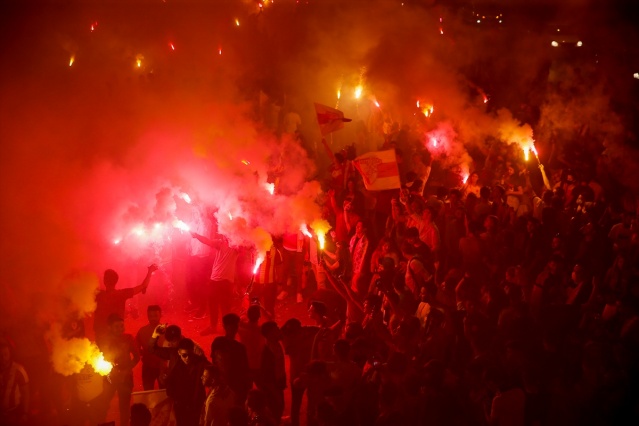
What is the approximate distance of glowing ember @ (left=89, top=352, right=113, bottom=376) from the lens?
5.46m

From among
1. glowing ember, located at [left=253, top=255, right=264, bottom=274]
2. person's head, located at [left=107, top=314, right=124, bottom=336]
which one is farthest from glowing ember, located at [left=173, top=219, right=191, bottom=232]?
person's head, located at [left=107, top=314, right=124, bottom=336]

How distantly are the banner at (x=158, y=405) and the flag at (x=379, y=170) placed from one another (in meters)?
5.27

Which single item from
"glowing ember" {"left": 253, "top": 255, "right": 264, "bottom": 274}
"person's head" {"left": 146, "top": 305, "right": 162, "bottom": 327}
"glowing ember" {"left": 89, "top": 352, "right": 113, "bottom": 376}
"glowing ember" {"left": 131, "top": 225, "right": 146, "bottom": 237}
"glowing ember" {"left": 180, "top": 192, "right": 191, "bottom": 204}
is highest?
"glowing ember" {"left": 180, "top": 192, "right": 191, "bottom": 204}

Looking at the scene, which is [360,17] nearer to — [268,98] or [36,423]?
[268,98]

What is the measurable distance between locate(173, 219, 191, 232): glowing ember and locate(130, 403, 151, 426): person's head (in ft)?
14.6

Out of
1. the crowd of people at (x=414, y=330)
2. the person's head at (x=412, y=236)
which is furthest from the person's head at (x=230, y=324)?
the person's head at (x=412, y=236)

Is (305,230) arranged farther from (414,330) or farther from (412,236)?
(414,330)

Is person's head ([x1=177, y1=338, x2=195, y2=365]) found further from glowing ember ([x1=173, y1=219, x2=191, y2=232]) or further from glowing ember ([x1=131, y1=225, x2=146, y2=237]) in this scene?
glowing ember ([x1=131, y1=225, x2=146, y2=237])

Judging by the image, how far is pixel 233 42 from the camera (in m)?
12.3

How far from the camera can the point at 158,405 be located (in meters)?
4.95

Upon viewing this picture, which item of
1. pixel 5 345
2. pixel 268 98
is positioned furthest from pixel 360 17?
pixel 5 345

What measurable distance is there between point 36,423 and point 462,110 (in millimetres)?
10102

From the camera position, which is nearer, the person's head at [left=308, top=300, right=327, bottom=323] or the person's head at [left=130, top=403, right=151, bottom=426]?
the person's head at [left=130, top=403, right=151, bottom=426]

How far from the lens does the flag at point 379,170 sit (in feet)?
30.2
